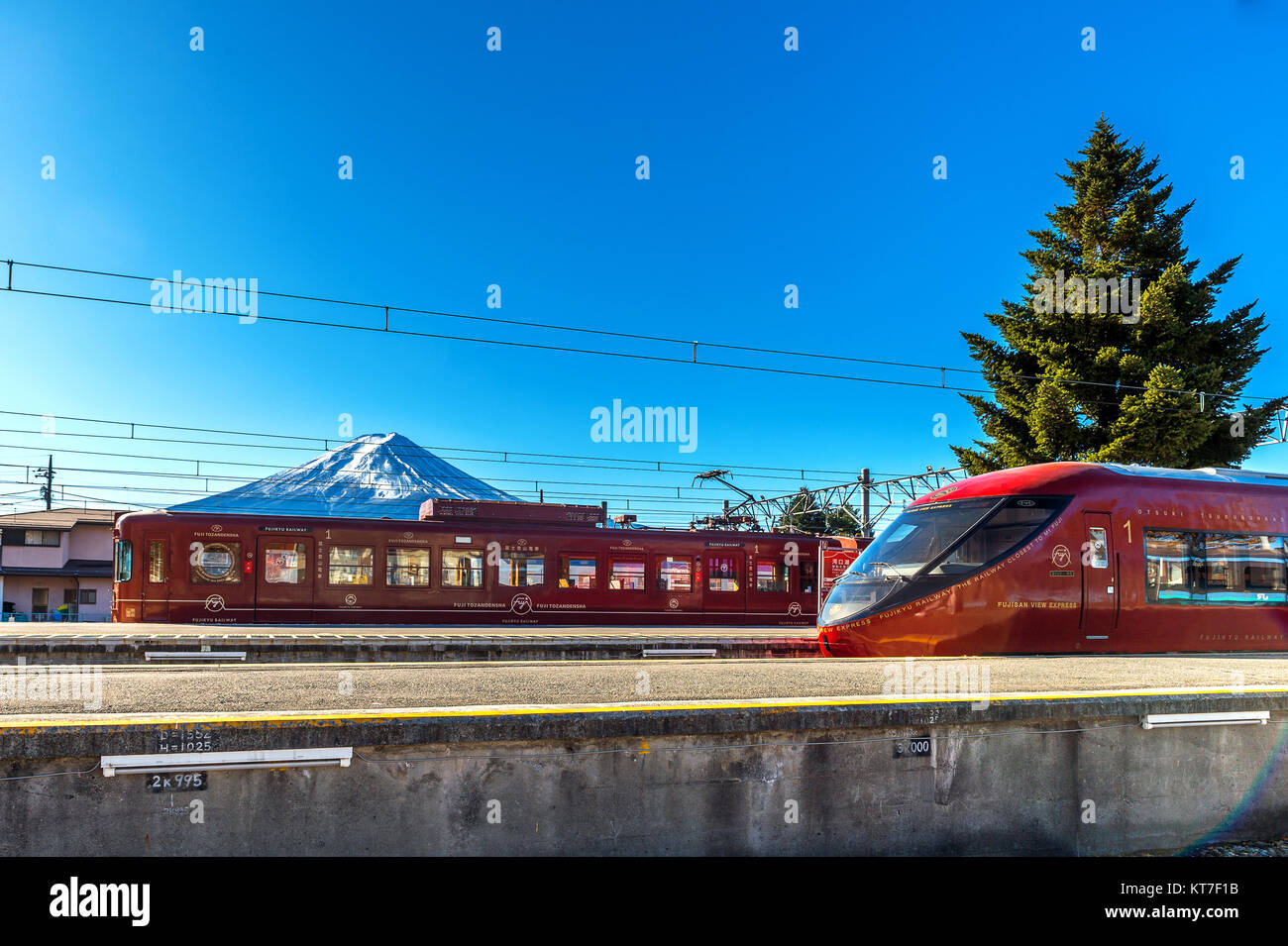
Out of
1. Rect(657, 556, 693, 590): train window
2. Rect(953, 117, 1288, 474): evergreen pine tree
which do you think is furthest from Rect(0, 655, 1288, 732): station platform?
Rect(953, 117, 1288, 474): evergreen pine tree

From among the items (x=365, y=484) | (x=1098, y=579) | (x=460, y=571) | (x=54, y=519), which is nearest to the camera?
(x=1098, y=579)

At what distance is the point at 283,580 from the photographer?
63.3 ft

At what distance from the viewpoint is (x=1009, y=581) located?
11703mm

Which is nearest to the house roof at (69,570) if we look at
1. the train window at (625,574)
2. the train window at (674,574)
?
the train window at (625,574)

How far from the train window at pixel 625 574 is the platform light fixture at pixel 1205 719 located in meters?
16.0

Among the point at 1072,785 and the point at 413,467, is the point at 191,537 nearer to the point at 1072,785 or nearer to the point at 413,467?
the point at 1072,785

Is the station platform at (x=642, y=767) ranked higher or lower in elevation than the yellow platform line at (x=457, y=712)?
lower

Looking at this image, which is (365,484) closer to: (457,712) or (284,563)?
(284,563)

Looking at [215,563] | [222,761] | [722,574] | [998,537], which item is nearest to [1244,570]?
[998,537]

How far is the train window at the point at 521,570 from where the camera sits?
2080 cm

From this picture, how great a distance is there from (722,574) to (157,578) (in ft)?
45.8

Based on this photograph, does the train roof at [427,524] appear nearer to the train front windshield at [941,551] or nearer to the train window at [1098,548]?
the train front windshield at [941,551]
